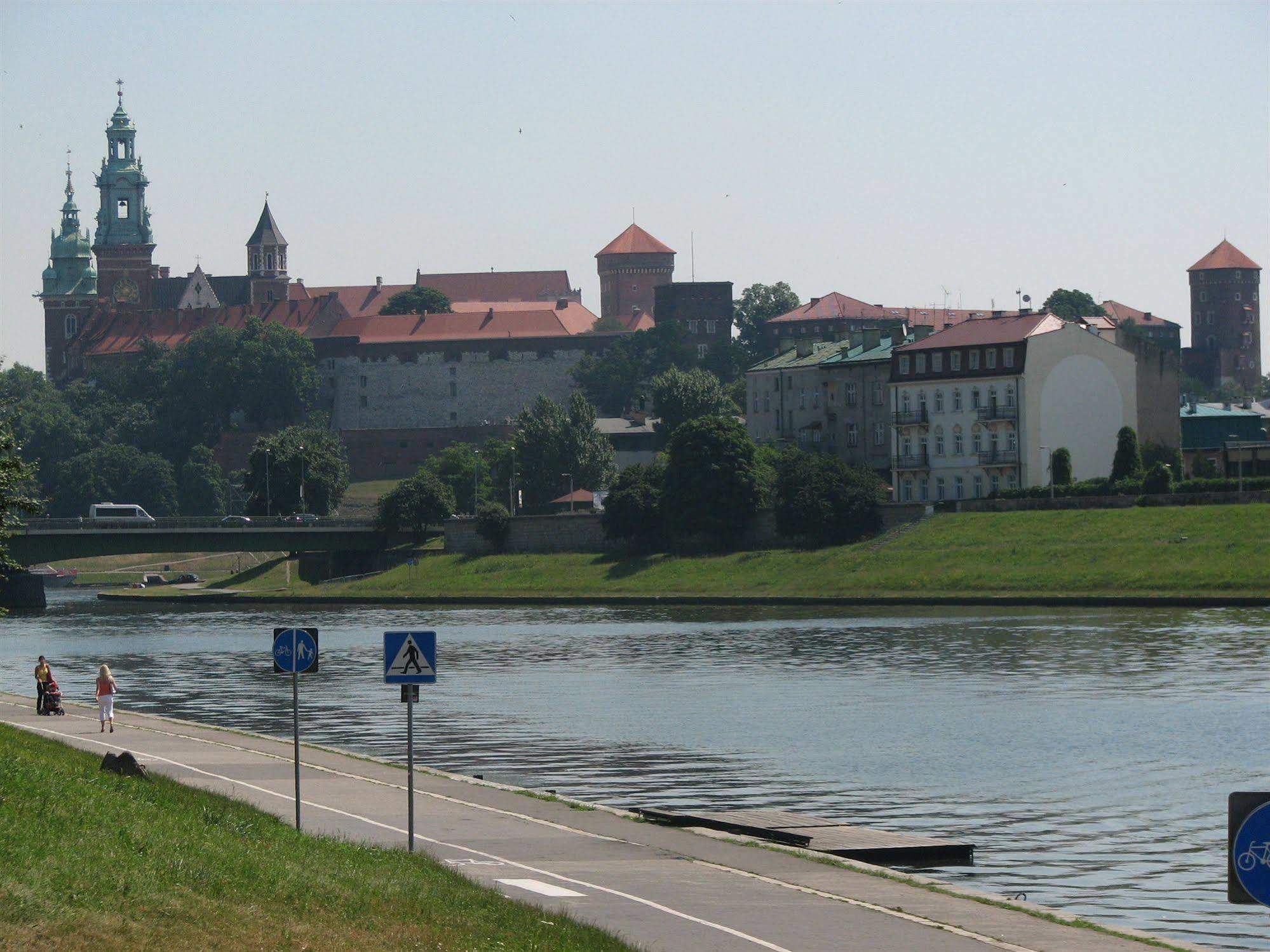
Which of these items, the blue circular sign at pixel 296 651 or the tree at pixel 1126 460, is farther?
the tree at pixel 1126 460

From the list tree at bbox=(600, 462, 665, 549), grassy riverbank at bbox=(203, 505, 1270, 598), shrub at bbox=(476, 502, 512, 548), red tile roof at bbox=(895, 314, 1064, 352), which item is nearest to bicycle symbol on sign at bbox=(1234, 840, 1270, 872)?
grassy riverbank at bbox=(203, 505, 1270, 598)

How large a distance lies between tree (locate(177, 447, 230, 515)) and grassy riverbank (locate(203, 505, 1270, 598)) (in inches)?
3196

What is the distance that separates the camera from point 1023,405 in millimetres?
111750

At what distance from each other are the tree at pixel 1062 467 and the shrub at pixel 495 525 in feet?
112

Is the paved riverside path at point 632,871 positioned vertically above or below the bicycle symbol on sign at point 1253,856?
below

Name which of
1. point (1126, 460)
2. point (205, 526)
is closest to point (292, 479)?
point (205, 526)

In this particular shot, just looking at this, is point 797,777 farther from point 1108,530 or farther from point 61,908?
point 1108,530

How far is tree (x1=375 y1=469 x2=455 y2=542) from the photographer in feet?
416

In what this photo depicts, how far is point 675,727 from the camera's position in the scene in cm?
4466

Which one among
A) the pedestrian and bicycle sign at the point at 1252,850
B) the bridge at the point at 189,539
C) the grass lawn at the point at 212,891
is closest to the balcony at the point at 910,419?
the bridge at the point at 189,539

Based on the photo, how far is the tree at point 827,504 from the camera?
Result: 103 metres

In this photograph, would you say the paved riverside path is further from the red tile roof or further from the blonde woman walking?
the red tile roof

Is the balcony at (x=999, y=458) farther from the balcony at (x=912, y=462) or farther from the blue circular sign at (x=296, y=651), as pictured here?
the blue circular sign at (x=296, y=651)

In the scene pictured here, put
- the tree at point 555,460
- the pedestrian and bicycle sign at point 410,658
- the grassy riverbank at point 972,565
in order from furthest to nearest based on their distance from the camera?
the tree at point 555,460
the grassy riverbank at point 972,565
the pedestrian and bicycle sign at point 410,658
